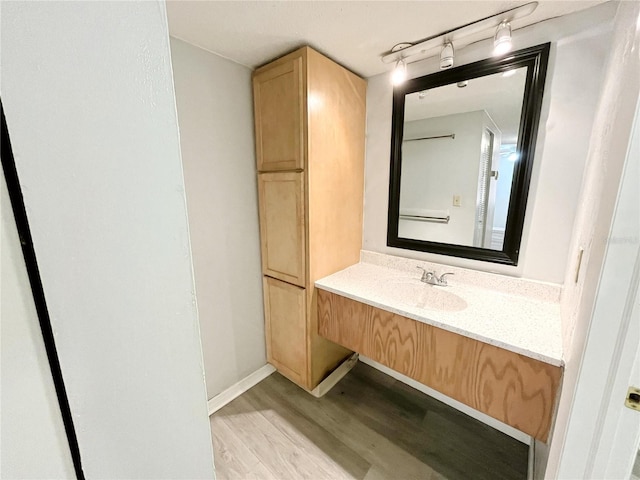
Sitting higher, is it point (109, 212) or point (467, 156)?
Result: point (467, 156)

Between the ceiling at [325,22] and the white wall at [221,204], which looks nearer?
the ceiling at [325,22]

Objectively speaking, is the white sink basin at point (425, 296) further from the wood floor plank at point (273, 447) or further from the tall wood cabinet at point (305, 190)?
the wood floor plank at point (273, 447)

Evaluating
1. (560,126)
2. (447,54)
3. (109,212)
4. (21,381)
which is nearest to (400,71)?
(447,54)

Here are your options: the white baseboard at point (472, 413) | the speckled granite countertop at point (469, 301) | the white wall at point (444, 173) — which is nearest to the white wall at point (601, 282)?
the speckled granite countertop at point (469, 301)

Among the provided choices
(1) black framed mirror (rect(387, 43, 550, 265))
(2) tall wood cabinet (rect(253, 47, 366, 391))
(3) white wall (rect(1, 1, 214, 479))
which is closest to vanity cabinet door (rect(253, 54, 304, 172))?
(2) tall wood cabinet (rect(253, 47, 366, 391))

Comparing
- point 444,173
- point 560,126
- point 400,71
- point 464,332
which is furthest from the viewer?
point 444,173

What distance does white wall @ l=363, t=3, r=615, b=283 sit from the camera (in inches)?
43.7

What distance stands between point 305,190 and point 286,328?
921mm

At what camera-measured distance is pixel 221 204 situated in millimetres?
1584

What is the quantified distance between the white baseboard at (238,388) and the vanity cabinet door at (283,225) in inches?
29.2

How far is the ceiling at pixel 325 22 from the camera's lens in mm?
1066

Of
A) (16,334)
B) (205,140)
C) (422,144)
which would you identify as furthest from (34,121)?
(422,144)

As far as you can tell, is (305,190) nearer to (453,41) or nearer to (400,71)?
(400,71)

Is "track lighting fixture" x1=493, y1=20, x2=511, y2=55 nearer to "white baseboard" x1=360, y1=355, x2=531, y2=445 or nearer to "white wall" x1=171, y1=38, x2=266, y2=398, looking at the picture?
"white wall" x1=171, y1=38, x2=266, y2=398
